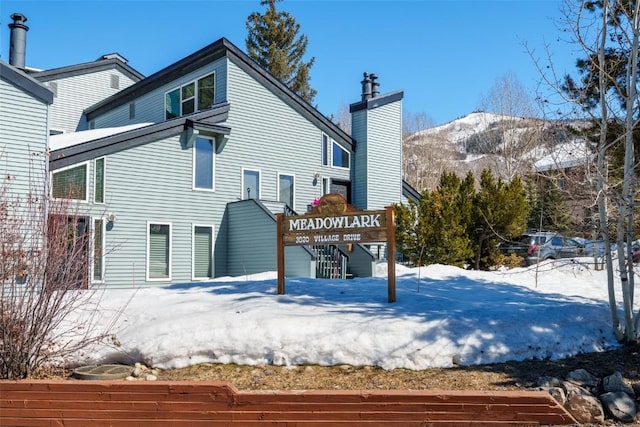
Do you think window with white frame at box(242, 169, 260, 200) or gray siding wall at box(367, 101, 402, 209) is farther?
gray siding wall at box(367, 101, 402, 209)

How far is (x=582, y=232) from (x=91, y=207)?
1147 cm

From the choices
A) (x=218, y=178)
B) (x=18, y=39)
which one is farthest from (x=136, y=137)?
(x=18, y=39)

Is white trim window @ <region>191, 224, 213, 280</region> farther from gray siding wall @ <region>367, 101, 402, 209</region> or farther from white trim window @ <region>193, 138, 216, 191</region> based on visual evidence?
gray siding wall @ <region>367, 101, 402, 209</region>

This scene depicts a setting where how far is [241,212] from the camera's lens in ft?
55.9

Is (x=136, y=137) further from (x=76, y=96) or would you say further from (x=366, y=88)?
(x=366, y=88)

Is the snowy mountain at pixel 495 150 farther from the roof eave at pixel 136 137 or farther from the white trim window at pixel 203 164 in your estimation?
the white trim window at pixel 203 164

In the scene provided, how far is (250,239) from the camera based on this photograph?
54.7ft

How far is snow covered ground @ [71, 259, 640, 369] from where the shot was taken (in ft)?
21.4

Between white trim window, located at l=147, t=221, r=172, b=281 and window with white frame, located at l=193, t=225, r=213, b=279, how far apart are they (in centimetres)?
86

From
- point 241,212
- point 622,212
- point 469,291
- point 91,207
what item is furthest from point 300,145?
point 622,212

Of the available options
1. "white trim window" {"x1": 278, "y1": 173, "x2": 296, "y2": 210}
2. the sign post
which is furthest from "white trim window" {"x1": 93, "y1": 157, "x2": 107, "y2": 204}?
the sign post

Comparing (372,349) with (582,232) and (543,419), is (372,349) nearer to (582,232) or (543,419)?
(543,419)

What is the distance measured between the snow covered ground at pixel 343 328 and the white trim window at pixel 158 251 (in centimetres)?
636

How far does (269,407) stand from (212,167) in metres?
13.2
